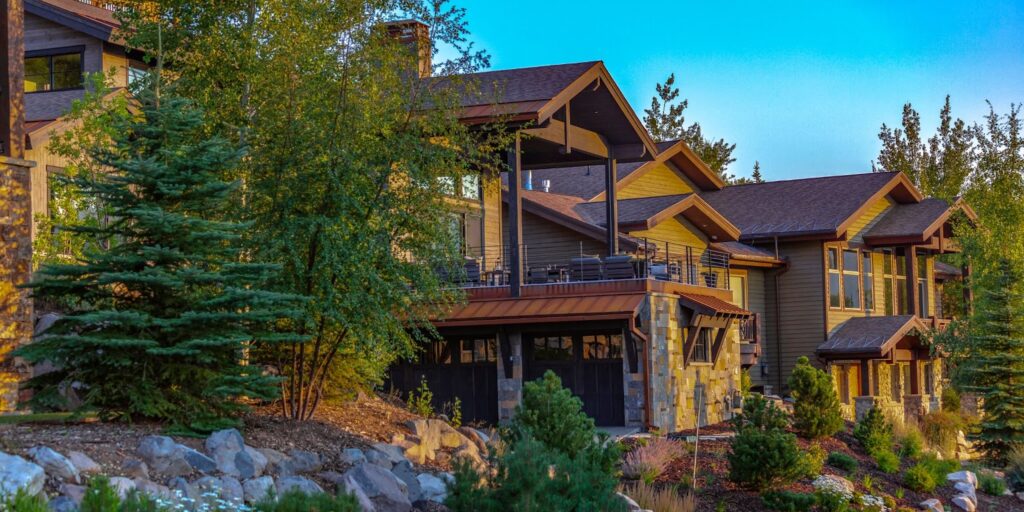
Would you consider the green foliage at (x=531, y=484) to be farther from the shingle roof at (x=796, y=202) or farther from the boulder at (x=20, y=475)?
the shingle roof at (x=796, y=202)

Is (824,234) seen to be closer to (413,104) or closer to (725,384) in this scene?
(725,384)

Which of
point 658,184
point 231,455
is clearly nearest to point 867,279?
point 658,184

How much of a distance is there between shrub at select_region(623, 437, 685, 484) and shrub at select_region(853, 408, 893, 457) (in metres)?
5.05

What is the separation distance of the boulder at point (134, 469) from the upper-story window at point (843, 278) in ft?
89.0

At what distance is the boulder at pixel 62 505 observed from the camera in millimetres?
9638

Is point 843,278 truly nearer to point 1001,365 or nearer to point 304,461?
point 1001,365

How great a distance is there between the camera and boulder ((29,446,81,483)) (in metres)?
10.4

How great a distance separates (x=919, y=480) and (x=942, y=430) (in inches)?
393

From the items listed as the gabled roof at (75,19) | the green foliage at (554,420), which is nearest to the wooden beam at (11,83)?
the green foliage at (554,420)

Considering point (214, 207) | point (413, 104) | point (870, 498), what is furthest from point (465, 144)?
point (870, 498)

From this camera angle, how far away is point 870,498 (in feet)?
61.2

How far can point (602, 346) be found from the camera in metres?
24.8

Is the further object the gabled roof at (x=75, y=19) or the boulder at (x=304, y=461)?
the gabled roof at (x=75, y=19)

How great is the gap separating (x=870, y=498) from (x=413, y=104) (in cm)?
913
